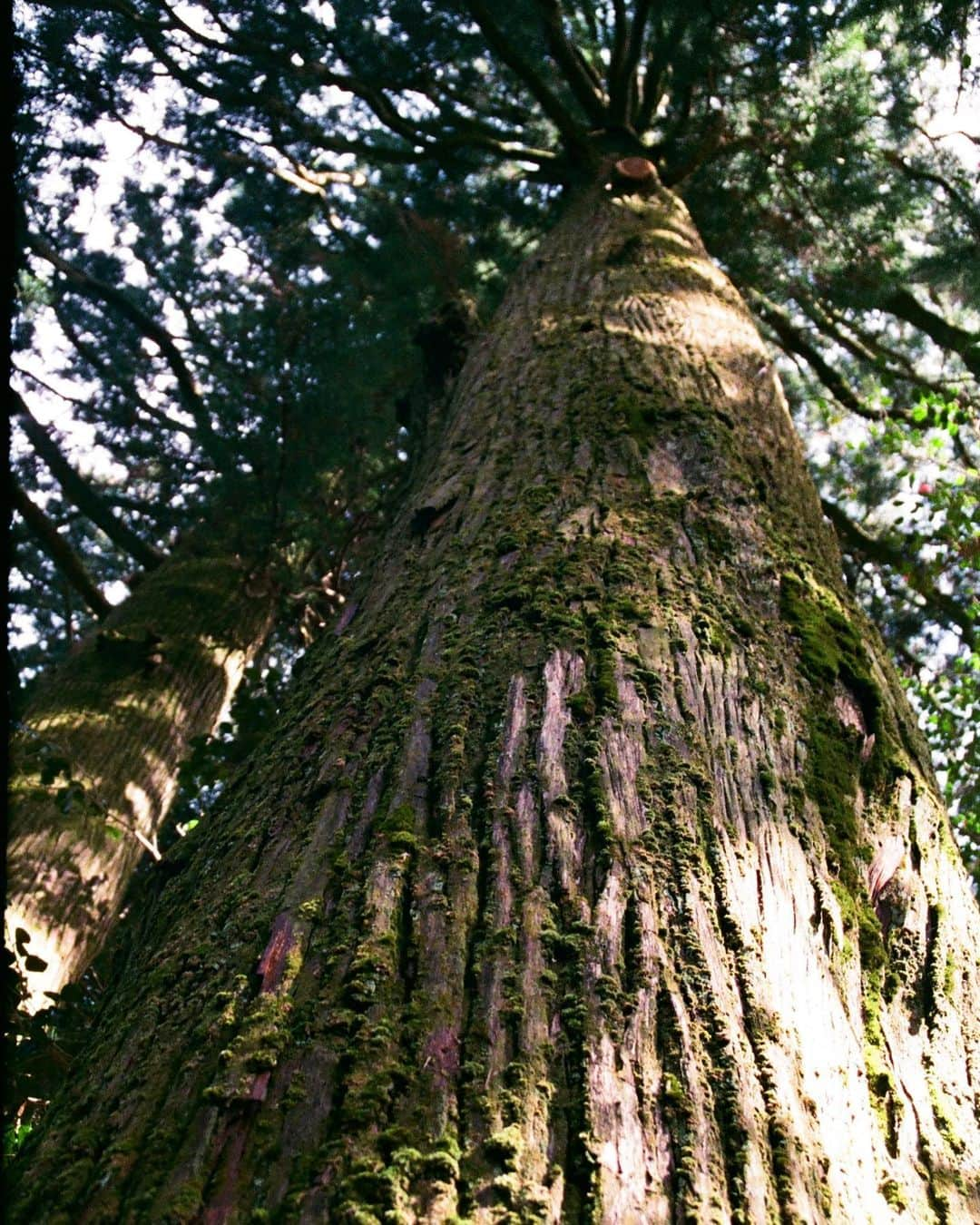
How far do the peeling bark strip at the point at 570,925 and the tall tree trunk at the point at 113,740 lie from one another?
172cm

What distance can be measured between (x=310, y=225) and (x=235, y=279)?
1.34 meters

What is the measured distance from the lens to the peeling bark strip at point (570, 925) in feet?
2.86

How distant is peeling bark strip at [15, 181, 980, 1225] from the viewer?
0.87m

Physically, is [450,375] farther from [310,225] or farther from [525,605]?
[310,225]

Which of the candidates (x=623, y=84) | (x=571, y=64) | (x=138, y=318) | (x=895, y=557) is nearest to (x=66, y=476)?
(x=138, y=318)

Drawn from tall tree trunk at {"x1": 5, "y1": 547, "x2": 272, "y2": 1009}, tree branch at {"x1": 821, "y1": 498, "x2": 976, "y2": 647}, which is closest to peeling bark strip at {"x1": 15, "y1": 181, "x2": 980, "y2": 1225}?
tall tree trunk at {"x1": 5, "y1": 547, "x2": 272, "y2": 1009}

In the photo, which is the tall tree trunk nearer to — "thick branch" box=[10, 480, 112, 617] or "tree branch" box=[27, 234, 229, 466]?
"thick branch" box=[10, 480, 112, 617]

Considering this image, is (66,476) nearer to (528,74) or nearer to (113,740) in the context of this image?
(113,740)

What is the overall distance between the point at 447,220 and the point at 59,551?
10.9 feet

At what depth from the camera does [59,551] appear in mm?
5363

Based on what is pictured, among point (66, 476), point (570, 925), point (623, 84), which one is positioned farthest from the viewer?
point (66, 476)

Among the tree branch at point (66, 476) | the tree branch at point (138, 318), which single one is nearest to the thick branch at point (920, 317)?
the tree branch at point (138, 318)

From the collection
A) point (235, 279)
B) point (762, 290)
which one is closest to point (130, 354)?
point (235, 279)

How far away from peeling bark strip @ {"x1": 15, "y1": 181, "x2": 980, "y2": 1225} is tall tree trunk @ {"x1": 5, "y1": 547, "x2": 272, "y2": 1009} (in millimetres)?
1721
